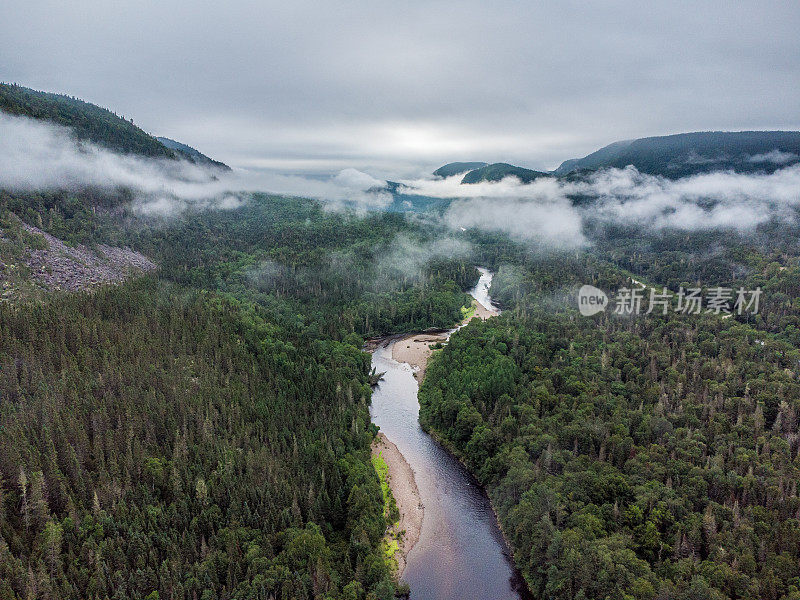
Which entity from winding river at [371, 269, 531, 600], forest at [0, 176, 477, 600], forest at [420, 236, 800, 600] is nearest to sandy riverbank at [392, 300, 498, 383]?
forest at [420, 236, 800, 600]

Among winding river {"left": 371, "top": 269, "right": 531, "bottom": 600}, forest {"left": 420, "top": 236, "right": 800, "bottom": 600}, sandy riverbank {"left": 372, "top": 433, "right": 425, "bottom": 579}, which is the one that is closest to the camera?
forest {"left": 420, "top": 236, "right": 800, "bottom": 600}

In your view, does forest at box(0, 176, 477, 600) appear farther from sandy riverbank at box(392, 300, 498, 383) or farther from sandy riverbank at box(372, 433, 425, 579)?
sandy riverbank at box(392, 300, 498, 383)

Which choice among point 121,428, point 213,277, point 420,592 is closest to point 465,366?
point 420,592

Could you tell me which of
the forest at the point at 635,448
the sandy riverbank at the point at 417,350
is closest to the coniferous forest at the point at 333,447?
the forest at the point at 635,448

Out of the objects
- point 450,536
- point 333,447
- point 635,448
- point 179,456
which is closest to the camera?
point 179,456

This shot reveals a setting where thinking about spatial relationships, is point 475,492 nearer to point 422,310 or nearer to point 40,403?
point 40,403

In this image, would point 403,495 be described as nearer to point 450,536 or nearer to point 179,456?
point 450,536

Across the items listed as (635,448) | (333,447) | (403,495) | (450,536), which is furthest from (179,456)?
(635,448)
